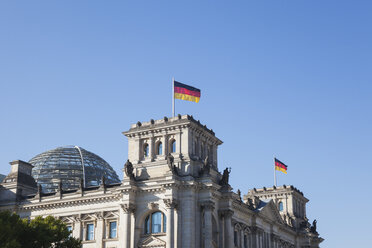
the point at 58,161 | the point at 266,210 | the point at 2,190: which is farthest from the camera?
the point at 58,161

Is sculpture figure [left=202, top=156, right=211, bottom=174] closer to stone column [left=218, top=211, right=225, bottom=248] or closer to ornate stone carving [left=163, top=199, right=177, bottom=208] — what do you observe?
ornate stone carving [left=163, top=199, right=177, bottom=208]

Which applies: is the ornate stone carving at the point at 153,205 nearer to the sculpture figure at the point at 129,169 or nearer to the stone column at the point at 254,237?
the sculpture figure at the point at 129,169

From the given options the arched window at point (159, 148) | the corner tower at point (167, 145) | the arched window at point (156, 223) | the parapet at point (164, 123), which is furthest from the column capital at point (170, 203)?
the parapet at point (164, 123)

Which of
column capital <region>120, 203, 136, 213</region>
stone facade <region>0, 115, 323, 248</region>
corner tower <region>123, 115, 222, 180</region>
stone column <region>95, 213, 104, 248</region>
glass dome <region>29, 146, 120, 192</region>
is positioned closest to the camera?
stone facade <region>0, 115, 323, 248</region>

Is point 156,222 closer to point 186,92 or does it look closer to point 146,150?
point 146,150

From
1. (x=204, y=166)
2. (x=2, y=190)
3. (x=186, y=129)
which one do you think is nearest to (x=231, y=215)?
(x=204, y=166)

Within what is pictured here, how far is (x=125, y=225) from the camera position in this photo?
7031 centimetres

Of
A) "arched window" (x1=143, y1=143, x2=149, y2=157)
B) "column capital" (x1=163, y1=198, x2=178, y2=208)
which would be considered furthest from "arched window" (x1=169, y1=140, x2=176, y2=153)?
"column capital" (x1=163, y1=198, x2=178, y2=208)

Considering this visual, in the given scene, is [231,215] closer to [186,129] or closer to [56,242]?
[186,129]

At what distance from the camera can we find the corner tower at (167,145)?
72.5 metres

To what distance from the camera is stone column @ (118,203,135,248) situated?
229 ft

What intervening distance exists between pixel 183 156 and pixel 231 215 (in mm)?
10621

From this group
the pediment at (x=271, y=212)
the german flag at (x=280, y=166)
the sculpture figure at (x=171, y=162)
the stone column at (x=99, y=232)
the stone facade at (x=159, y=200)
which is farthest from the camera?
the german flag at (x=280, y=166)

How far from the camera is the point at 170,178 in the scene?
6962 cm
